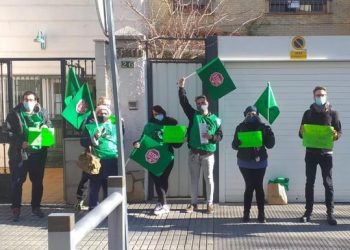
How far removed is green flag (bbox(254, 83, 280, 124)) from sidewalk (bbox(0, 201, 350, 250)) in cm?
153

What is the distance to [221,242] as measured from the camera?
698 centimetres

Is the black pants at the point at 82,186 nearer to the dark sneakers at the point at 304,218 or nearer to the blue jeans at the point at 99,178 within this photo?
the blue jeans at the point at 99,178

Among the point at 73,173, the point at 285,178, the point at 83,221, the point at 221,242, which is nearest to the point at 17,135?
the point at 73,173

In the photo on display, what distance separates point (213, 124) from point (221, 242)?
204cm

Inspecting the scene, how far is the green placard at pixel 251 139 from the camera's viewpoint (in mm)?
7773

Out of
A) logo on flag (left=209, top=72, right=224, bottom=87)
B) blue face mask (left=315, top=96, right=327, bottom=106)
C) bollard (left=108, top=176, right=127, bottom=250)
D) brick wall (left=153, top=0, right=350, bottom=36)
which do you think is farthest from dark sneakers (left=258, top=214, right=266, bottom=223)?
brick wall (left=153, top=0, right=350, bottom=36)

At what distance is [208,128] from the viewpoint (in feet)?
27.3

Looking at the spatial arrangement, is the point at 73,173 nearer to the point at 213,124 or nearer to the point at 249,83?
the point at 213,124

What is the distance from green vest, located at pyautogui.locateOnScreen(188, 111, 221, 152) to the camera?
8.33 metres

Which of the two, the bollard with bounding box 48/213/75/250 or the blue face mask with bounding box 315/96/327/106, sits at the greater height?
the blue face mask with bounding box 315/96/327/106

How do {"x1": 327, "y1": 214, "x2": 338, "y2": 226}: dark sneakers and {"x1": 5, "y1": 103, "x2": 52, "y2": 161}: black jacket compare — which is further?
{"x1": 5, "y1": 103, "x2": 52, "y2": 161}: black jacket

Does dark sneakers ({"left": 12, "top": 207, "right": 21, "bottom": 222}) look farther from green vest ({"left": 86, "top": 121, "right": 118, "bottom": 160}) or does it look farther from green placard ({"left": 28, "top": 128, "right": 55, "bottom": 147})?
green vest ({"left": 86, "top": 121, "right": 118, "bottom": 160})

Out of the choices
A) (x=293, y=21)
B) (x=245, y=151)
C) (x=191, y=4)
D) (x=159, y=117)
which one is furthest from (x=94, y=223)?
(x=293, y=21)

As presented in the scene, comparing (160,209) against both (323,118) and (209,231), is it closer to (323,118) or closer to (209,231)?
(209,231)
